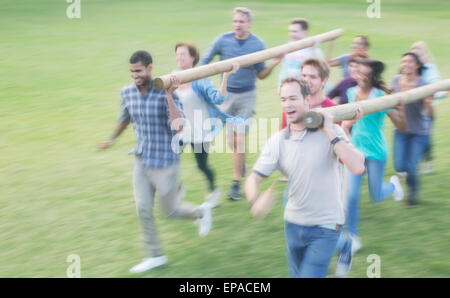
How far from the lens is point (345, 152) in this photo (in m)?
4.55

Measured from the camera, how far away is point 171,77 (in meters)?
5.82

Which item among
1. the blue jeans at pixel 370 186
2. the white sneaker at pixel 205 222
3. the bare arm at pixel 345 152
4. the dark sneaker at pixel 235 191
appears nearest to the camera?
the bare arm at pixel 345 152


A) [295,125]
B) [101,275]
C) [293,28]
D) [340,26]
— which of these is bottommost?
[101,275]

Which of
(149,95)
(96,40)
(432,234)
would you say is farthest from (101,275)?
(96,40)

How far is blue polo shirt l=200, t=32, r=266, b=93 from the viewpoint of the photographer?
8.10m

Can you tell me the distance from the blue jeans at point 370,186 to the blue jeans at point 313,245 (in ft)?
4.81

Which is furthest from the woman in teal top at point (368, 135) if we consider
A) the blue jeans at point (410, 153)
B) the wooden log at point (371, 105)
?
the blue jeans at point (410, 153)

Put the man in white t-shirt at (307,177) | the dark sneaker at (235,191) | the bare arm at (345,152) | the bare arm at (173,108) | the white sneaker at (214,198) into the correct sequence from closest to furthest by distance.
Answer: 1. the bare arm at (345,152)
2. the man in white t-shirt at (307,177)
3. the bare arm at (173,108)
4. the white sneaker at (214,198)
5. the dark sneaker at (235,191)

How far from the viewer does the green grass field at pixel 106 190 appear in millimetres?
6340

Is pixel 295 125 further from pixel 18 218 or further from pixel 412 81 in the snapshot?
pixel 18 218

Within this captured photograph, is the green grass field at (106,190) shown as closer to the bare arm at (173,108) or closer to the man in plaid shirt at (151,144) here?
the man in plaid shirt at (151,144)

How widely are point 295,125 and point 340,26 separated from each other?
1822 centimetres

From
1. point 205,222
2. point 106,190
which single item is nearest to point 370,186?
point 205,222
